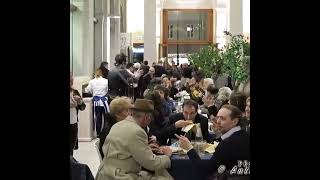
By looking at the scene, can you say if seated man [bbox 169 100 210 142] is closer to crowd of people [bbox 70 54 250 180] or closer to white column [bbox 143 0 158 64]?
crowd of people [bbox 70 54 250 180]

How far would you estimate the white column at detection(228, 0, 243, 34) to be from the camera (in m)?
16.8

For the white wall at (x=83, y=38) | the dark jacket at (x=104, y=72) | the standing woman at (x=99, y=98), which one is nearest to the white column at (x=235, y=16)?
the white wall at (x=83, y=38)

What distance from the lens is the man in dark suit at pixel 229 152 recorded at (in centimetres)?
374

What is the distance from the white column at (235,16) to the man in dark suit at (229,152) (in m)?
12.2

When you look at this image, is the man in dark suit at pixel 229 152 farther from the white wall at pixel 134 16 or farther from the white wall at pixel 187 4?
the white wall at pixel 187 4

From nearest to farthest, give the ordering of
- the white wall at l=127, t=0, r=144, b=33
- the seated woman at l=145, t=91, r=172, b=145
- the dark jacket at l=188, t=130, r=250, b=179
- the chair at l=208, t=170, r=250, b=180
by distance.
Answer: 1. the chair at l=208, t=170, r=250, b=180
2. the dark jacket at l=188, t=130, r=250, b=179
3. the seated woman at l=145, t=91, r=172, b=145
4. the white wall at l=127, t=0, r=144, b=33

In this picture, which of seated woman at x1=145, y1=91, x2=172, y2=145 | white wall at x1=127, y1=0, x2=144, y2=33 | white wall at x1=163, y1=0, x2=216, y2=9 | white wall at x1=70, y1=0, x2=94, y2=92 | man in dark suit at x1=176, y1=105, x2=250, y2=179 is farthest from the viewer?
white wall at x1=163, y1=0, x2=216, y2=9

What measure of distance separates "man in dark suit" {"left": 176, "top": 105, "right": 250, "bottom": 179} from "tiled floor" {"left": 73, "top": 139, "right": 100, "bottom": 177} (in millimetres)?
3611

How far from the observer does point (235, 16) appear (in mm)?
16859

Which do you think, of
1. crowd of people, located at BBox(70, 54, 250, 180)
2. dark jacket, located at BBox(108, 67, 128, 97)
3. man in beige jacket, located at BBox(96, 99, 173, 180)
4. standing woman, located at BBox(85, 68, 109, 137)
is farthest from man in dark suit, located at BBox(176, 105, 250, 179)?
dark jacket, located at BBox(108, 67, 128, 97)
